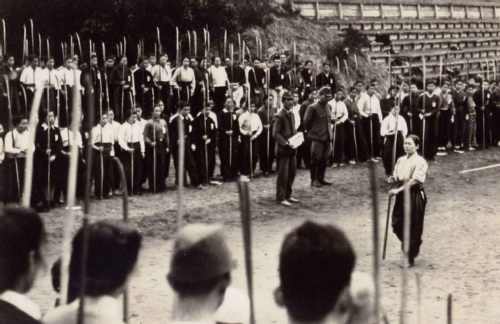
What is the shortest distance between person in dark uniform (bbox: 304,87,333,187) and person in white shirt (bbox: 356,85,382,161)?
3181 mm

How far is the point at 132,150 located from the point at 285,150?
2877 millimetres

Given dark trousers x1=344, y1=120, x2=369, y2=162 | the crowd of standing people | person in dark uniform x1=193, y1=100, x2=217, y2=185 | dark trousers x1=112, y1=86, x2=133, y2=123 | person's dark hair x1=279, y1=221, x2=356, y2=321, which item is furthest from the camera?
dark trousers x1=344, y1=120, x2=369, y2=162

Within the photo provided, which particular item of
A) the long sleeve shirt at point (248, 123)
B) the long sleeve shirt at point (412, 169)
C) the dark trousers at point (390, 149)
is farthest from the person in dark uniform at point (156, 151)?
the long sleeve shirt at point (412, 169)

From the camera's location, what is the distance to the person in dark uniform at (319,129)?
17.3m

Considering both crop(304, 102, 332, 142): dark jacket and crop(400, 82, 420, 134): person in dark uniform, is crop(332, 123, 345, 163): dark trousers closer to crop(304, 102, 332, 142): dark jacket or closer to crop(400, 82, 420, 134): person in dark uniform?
crop(400, 82, 420, 134): person in dark uniform

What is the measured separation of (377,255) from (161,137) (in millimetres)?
14803

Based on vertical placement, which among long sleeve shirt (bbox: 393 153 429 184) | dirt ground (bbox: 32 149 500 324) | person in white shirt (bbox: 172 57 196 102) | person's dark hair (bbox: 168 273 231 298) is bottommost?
dirt ground (bbox: 32 149 500 324)

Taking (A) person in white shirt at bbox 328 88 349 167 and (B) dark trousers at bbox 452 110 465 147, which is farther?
(B) dark trousers at bbox 452 110 465 147

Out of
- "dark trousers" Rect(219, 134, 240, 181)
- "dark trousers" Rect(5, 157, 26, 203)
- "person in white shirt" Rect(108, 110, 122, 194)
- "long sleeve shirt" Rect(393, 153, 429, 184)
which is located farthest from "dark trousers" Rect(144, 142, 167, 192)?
"long sleeve shirt" Rect(393, 153, 429, 184)

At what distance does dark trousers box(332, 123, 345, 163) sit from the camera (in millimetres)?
19938

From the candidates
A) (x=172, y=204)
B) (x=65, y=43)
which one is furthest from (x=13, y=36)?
(x=172, y=204)

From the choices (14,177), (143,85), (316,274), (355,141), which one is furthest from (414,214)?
(143,85)

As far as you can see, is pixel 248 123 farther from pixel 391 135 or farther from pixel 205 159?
pixel 391 135

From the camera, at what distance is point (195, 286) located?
2.86 meters
